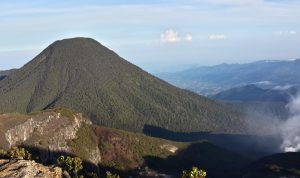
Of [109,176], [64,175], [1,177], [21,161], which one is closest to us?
[1,177]

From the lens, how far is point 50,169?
4328 inches

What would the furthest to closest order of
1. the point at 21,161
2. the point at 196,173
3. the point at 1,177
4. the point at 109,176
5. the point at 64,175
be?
the point at 109,176 → the point at 196,173 → the point at 64,175 → the point at 21,161 → the point at 1,177

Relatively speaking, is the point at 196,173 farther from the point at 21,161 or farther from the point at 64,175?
the point at 21,161

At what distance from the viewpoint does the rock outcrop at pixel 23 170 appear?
97.2m

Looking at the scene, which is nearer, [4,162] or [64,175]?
[4,162]

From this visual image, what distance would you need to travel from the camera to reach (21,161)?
103812 millimetres

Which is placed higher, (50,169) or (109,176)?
(50,169)

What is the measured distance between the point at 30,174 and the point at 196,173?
2601 inches

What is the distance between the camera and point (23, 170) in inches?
3856

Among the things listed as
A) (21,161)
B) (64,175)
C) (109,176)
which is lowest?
(109,176)

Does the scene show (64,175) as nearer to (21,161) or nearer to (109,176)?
(21,161)

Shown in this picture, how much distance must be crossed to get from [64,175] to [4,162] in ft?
90.8

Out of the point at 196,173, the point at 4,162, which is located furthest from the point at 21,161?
the point at 196,173

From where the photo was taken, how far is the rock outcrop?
97.2 meters
